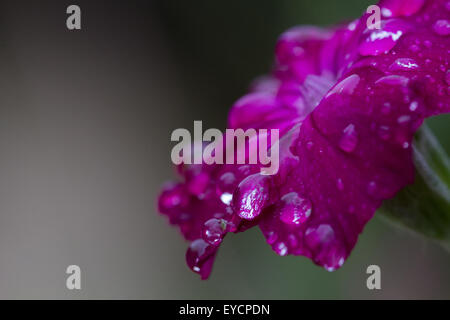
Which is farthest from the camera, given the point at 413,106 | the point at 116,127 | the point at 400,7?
the point at 116,127

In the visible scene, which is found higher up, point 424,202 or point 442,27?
point 442,27

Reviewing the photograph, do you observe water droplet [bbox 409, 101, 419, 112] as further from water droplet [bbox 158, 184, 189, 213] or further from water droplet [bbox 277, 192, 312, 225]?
water droplet [bbox 158, 184, 189, 213]

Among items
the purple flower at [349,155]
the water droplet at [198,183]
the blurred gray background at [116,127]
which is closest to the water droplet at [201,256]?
the purple flower at [349,155]

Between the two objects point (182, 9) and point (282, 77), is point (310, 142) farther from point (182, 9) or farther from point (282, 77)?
point (182, 9)

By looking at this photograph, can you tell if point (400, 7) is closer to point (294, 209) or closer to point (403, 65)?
point (403, 65)

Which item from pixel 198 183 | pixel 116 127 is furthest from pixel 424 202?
pixel 116 127

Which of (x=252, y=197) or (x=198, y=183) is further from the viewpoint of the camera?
(x=198, y=183)

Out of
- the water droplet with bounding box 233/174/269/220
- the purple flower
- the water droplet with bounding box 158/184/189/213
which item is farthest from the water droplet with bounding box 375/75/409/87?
the water droplet with bounding box 158/184/189/213
